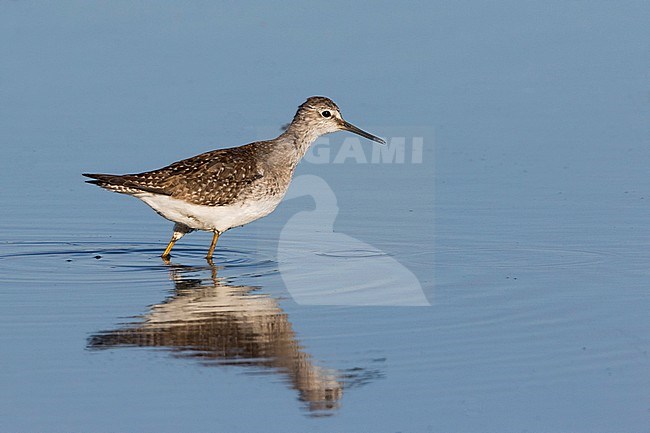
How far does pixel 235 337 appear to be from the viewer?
31.0ft

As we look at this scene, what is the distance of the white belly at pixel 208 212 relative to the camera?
1240 centimetres

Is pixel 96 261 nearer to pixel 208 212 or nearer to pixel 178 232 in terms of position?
pixel 178 232

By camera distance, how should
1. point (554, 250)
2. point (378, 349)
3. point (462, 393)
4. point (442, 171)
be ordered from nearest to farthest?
point (462, 393), point (378, 349), point (554, 250), point (442, 171)

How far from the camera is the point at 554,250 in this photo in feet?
39.9

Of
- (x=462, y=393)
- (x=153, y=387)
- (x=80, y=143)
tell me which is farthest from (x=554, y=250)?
(x=80, y=143)

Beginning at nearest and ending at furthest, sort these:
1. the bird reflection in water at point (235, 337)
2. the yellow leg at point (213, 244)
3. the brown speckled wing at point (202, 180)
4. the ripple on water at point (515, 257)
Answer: the bird reflection in water at point (235, 337) → the ripple on water at point (515, 257) → the brown speckled wing at point (202, 180) → the yellow leg at point (213, 244)

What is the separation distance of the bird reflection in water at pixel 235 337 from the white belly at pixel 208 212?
4.48 ft

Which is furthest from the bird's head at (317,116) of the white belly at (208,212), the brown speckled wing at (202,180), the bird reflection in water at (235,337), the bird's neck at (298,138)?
the bird reflection in water at (235,337)

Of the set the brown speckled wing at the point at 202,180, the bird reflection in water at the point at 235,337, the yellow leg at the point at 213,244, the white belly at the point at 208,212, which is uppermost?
the brown speckled wing at the point at 202,180

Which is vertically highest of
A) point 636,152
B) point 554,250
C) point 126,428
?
point 636,152

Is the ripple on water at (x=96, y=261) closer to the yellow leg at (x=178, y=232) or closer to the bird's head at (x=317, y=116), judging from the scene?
the yellow leg at (x=178, y=232)

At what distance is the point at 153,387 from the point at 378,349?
5.42ft

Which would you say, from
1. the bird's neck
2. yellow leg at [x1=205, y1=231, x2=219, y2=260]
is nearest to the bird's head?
the bird's neck

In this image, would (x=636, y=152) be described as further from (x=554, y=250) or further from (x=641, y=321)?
(x=641, y=321)
